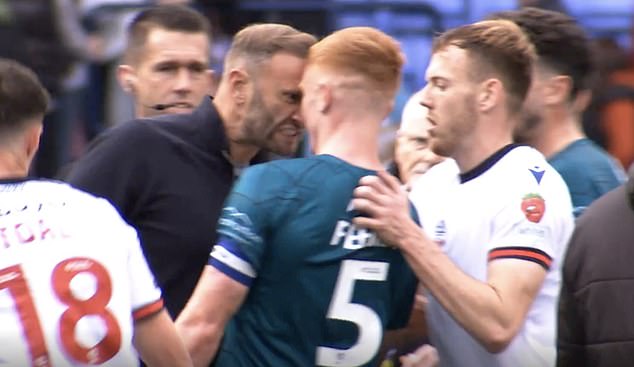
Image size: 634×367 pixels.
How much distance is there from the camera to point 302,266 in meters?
4.66

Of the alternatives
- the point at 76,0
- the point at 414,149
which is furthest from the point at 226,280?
the point at 76,0

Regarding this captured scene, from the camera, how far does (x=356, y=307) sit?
475 cm

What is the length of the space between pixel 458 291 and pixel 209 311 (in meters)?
0.74

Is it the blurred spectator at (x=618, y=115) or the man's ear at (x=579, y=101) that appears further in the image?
the blurred spectator at (x=618, y=115)

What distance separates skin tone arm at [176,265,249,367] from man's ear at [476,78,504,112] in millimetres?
1013

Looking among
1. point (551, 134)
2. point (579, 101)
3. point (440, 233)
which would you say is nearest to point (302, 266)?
point (440, 233)

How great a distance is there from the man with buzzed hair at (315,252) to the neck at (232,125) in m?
0.65

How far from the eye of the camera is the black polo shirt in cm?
531

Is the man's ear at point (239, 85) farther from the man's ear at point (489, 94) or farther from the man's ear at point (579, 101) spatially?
the man's ear at point (579, 101)

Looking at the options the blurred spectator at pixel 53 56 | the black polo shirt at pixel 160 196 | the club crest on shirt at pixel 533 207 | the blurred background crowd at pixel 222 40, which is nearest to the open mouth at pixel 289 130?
the black polo shirt at pixel 160 196

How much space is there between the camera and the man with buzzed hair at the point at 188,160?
5309mm

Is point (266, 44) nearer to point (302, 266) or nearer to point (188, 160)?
point (188, 160)

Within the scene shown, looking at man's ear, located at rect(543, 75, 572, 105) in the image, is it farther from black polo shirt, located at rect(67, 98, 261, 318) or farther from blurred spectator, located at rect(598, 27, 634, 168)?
blurred spectator, located at rect(598, 27, 634, 168)

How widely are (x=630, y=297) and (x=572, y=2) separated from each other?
258 inches
